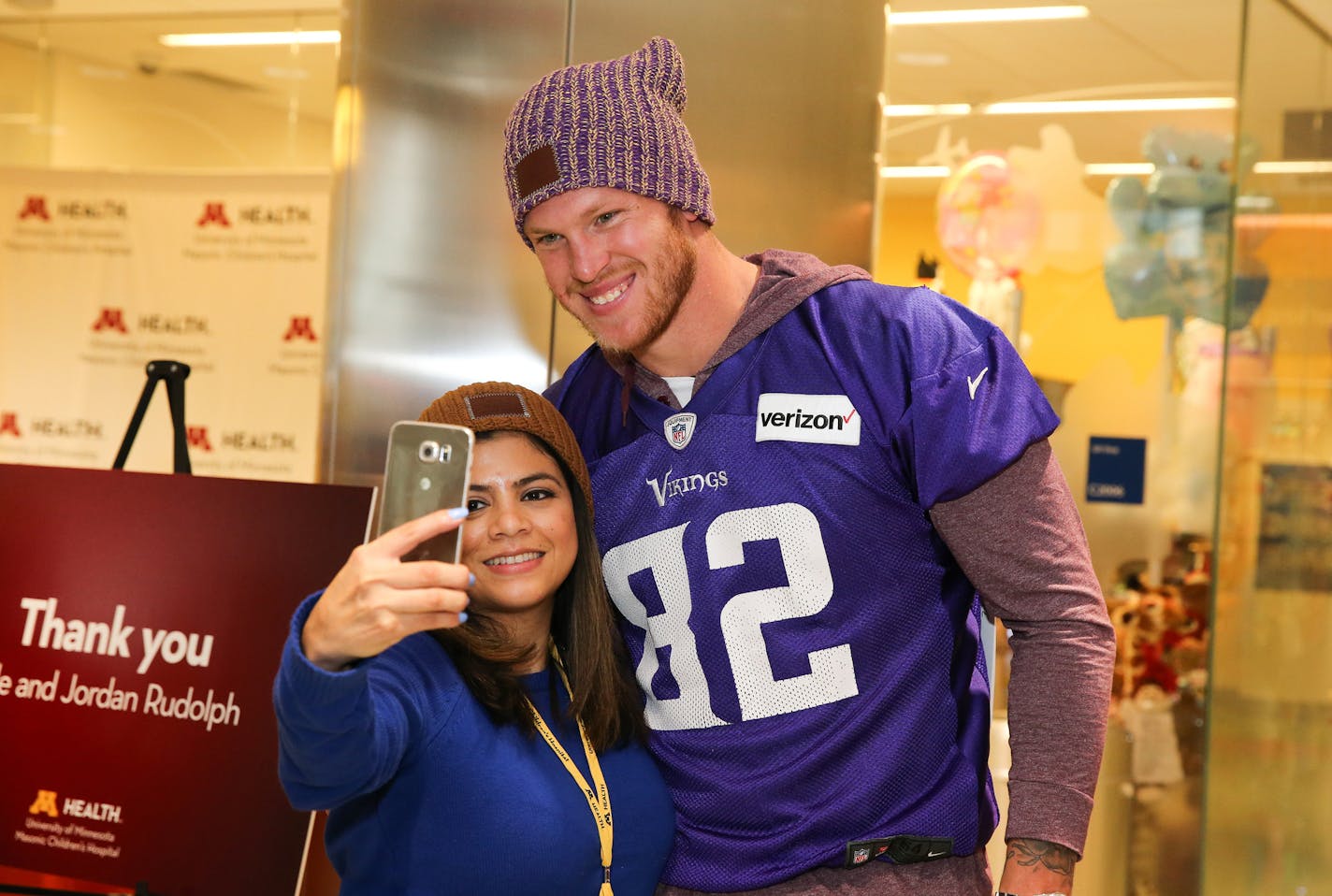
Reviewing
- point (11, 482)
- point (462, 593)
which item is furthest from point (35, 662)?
point (462, 593)

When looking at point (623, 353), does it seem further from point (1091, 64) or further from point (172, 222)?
point (172, 222)

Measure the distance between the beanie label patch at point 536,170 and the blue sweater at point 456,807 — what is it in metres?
0.59

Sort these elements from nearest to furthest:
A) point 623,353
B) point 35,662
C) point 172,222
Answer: point 623,353, point 35,662, point 172,222

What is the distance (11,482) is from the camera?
7.43ft

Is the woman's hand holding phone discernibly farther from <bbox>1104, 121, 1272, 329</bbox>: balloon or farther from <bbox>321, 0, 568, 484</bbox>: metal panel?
<bbox>1104, 121, 1272, 329</bbox>: balloon

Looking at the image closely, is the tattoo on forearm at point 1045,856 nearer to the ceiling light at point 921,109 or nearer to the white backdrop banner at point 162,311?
the ceiling light at point 921,109

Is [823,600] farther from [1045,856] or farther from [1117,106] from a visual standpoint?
[1117,106]

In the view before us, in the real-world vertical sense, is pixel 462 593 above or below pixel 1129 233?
below

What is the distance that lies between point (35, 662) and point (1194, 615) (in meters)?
3.18

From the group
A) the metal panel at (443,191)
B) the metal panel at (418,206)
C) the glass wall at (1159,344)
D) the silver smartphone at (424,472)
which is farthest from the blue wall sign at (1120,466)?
the silver smartphone at (424,472)

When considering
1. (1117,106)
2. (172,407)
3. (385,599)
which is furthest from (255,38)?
(385,599)

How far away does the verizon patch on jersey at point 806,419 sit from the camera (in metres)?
1.72

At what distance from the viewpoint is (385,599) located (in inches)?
49.1

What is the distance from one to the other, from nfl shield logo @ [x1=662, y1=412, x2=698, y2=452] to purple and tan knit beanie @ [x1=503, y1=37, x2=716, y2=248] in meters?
0.28
